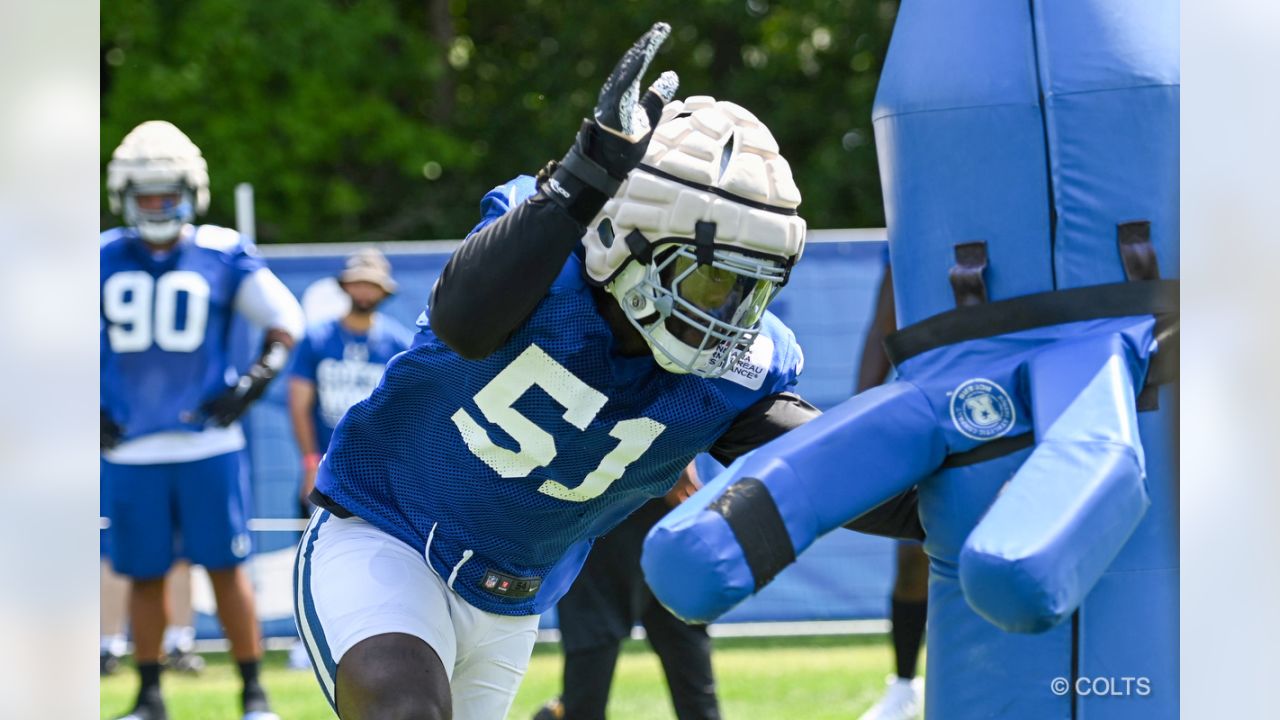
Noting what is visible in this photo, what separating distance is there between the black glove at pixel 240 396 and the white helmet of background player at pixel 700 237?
11.4ft

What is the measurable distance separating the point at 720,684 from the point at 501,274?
4.40 meters

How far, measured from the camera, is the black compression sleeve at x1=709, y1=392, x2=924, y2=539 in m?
2.54

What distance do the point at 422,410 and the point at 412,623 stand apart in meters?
→ 0.36

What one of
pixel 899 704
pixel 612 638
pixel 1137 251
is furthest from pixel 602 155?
pixel 899 704

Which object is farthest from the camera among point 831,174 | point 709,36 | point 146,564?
point 709,36

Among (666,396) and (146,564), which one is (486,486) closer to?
(666,396)

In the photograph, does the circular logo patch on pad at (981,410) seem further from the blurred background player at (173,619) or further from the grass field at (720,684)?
the blurred background player at (173,619)

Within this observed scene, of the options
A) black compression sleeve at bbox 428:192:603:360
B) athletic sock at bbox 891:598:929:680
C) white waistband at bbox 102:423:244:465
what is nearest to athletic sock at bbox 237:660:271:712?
white waistband at bbox 102:423:244:465

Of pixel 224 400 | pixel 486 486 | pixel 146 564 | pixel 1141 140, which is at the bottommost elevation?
pixel 146 564

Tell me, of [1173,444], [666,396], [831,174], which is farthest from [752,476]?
[831,174]

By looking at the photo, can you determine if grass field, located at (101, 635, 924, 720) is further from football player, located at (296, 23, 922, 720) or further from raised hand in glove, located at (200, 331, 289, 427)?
football player, located at (296, 23, 922, 720)

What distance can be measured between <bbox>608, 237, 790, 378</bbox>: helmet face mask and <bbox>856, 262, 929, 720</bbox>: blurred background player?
100 inches

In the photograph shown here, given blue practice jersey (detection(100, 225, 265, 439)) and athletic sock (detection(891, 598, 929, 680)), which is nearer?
athletic sock (detection(891, 598, 929, 680))

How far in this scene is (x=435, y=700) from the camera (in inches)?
95.7
